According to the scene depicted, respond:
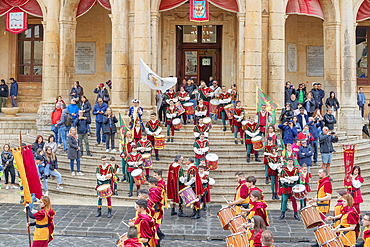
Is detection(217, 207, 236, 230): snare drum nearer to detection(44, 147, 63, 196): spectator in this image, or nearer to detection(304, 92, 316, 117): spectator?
detection(44, 147, 63, 196): spectator

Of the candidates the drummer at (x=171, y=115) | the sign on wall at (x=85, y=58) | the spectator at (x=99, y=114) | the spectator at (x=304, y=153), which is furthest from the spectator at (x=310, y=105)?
the sign on wall at (x=85, y=58)

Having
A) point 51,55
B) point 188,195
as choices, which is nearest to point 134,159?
point 188,195

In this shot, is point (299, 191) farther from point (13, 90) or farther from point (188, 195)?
point (13, 90)

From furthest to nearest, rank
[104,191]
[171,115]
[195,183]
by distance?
[171,115]
[195,183]
[104,191]

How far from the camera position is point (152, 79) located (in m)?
16.2

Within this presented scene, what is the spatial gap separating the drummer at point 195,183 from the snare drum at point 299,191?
8.03 feet

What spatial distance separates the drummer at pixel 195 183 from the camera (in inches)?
484

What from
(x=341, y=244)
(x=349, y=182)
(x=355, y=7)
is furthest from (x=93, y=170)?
(x=355, y=7)

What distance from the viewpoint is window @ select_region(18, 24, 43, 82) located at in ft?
81.0

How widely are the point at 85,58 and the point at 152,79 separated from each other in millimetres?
9295

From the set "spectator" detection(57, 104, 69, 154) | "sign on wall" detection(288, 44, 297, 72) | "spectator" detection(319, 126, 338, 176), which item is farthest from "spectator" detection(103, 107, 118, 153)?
"sign on wall" detection(288, 44, 297, 72)

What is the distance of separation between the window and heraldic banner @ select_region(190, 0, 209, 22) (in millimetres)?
9999

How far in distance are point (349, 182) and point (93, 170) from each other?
8.41 metres

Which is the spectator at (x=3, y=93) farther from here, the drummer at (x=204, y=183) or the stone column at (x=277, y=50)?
the drummer at (x=204, y=183)
